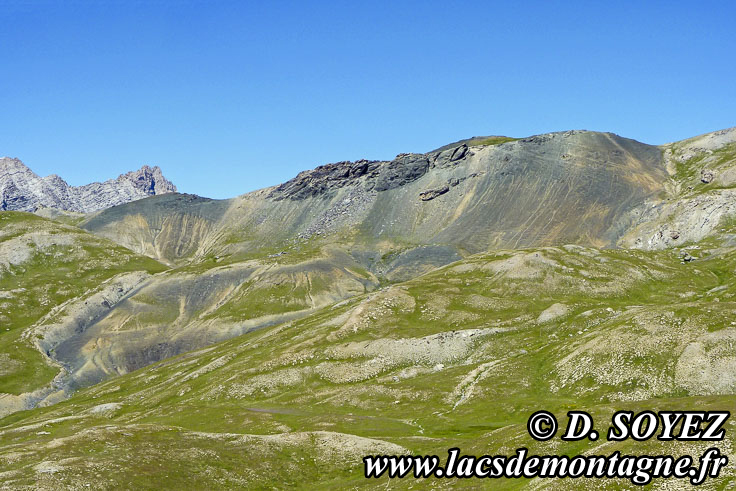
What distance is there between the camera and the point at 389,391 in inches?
5359

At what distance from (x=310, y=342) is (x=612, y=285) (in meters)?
94.1

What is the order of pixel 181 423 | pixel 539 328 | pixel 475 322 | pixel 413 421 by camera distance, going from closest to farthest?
pixel 413 421 < pixel 181 423 < pixel 539 328 < pixel 475 322

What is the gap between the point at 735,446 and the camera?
187 ft

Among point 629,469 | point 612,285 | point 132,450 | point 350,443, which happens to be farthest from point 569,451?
point 612,285

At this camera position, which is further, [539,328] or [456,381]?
[539,328]

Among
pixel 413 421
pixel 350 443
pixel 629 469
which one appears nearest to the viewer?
pixel 629 469

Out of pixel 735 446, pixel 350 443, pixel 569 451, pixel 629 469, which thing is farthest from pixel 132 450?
pixel 735 446

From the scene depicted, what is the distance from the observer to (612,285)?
645ft

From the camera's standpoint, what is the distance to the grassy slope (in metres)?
84.9

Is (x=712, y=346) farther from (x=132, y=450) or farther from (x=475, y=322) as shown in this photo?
(x=132, y=450)

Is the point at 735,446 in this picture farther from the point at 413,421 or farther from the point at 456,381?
the point at 456,381

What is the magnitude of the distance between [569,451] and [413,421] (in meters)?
47.9

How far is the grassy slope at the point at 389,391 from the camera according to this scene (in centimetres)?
8488

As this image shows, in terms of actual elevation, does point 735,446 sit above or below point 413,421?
above
